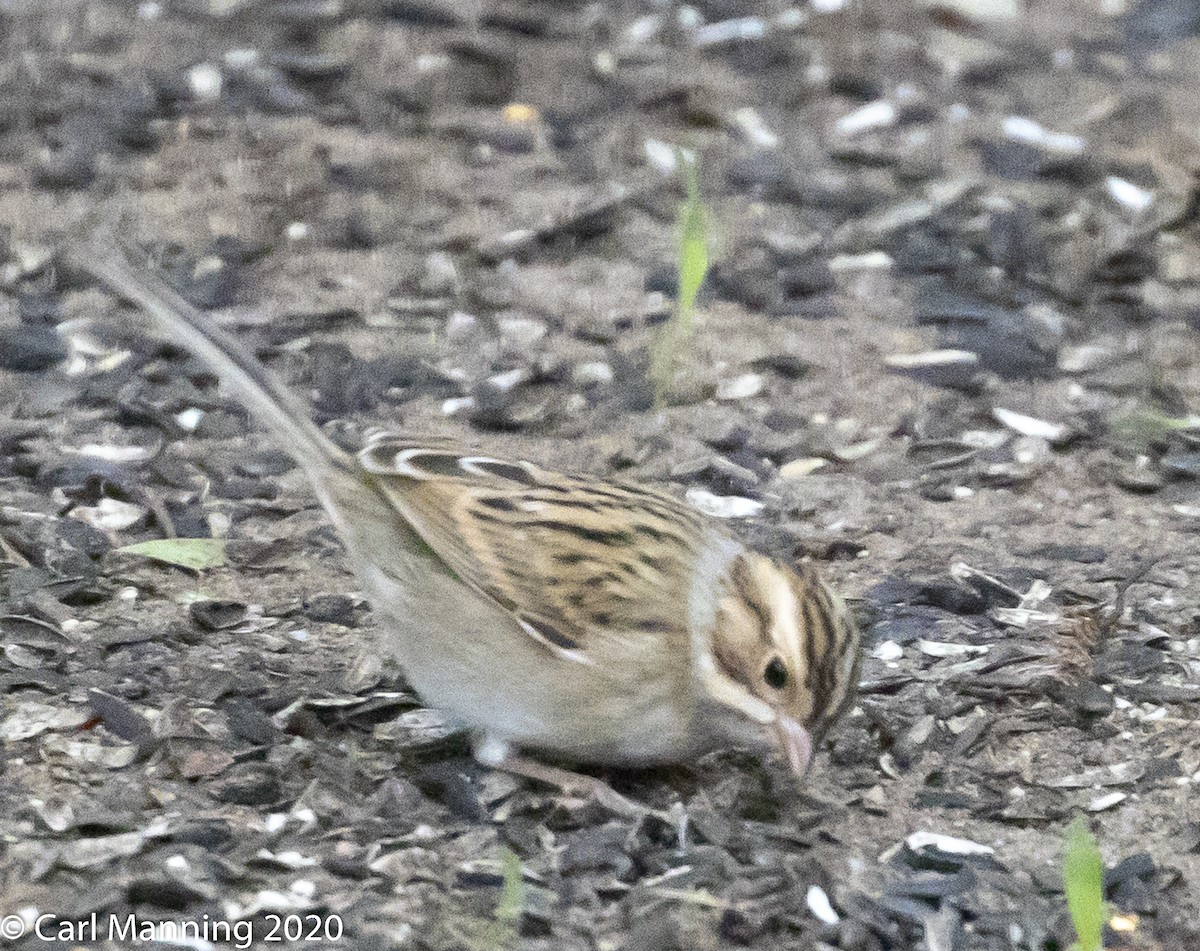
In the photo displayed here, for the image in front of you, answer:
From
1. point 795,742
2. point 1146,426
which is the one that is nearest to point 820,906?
point 795,742

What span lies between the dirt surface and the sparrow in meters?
0.22

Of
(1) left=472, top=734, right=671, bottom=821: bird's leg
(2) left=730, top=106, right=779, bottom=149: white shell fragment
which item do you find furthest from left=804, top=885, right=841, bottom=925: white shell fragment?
(2) left=730, top=106, right=779, bottom=149: white shell fragment

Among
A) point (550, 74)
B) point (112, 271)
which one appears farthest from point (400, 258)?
point (112, 271)

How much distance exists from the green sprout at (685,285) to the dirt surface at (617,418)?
0.11 m

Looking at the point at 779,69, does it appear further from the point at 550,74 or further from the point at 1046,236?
the point at 1046,236

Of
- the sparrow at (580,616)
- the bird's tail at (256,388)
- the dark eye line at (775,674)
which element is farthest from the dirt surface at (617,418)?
the bird's tail at (256,388)

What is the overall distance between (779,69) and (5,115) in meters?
3.18

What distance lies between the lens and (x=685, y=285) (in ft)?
19.5

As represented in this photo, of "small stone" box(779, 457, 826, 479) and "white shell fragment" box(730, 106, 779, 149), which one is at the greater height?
"white shell fragment" box(730, 106, 779, 149)

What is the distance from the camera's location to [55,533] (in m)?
5.37

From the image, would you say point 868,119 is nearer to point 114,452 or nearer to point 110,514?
point 114,452

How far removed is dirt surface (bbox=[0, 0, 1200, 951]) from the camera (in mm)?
4219

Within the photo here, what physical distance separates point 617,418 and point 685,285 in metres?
0.50

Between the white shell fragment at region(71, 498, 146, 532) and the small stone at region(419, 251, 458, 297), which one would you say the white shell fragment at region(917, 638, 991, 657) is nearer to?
the white shell fragment at region(71, 498, 146, 532)
